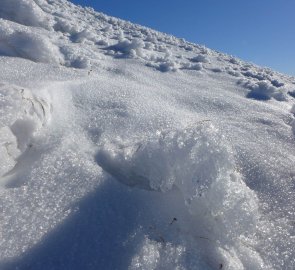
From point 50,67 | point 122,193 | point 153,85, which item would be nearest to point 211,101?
point 153,85

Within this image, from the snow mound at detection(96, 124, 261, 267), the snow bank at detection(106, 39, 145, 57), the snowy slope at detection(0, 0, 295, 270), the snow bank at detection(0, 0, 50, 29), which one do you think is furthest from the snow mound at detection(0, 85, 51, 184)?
the snow bank at detection(0, 0, 50, 29)

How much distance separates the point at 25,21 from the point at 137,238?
10.7 ft

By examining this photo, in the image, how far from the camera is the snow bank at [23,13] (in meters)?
3.71

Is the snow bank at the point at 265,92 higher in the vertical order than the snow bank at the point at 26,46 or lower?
higher

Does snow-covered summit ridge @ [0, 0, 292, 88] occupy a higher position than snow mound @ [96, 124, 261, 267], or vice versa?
snow-covered summit ridge @ [0, 0, 292, 88]

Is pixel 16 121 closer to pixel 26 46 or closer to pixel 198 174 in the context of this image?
pixel 198 174

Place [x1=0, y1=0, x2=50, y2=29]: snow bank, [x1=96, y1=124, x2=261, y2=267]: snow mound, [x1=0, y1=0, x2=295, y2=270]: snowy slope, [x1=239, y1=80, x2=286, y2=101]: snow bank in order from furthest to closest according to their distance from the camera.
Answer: [x1=0, y1=0, x2=50, y2=29]: snow bank
[x1=239, y1=80, x2=286, y2=101]: snow bank
[x1=96, y1=124, x2=261, y2=267]: snow mound
[x1=0, y1=0, x2=295, y2=270]: snowy slope

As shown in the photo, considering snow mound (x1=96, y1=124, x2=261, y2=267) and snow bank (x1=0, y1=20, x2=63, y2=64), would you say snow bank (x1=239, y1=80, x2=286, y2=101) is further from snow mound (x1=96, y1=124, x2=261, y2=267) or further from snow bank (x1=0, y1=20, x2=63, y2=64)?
snow mound (x1=96, y1=124, x2=261, y2=267)

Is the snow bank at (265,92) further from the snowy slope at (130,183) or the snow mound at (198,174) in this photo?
the snow mound at (198,174)

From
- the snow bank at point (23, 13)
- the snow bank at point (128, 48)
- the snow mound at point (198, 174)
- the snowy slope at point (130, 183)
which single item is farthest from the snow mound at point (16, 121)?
the snow bank at point (23, 13)

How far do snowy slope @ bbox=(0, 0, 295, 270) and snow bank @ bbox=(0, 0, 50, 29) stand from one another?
5.25ft

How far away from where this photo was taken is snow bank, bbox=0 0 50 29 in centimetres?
371

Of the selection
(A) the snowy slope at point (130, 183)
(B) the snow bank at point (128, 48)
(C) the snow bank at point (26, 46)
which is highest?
(B) the snow bank at point (128, 48)

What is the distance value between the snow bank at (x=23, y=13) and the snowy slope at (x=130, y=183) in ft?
5.25
